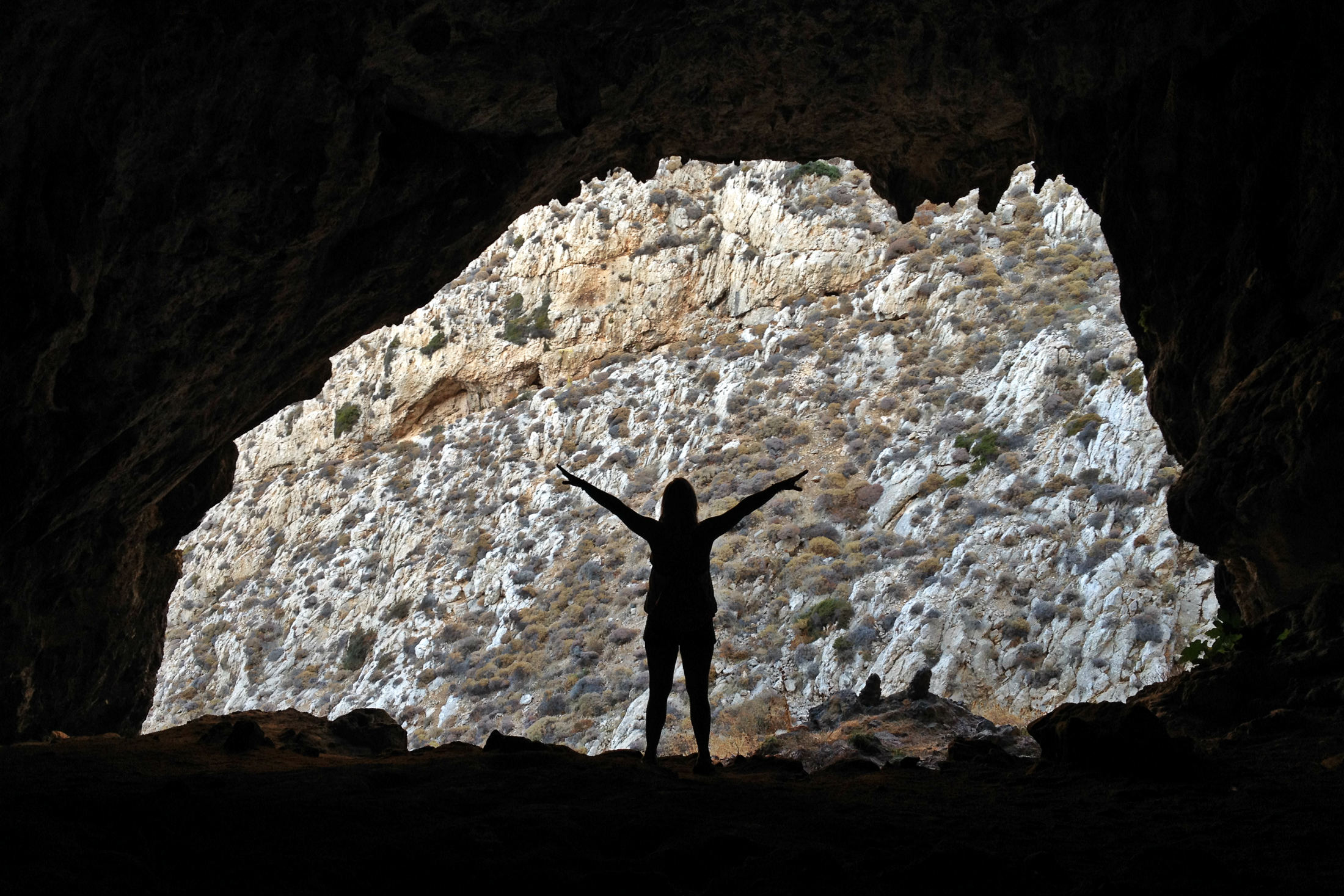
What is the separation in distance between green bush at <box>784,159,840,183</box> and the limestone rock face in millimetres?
219

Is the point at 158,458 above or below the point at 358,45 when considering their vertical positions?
below

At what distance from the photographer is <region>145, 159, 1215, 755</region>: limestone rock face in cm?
2075

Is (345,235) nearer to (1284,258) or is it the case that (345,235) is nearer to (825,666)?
(1284,258)

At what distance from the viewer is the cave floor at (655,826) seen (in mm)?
3396

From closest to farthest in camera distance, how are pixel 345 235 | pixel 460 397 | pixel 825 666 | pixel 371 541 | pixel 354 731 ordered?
pixel 354 731 → pixel 345 235 → pixel 825 666 → pixel 371 541 → pixel 460 397

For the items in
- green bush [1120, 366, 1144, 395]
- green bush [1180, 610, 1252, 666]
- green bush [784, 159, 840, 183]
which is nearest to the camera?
green bush [1180, 610, 1252, 666]

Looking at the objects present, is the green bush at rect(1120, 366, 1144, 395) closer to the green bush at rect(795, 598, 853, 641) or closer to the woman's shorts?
the green bush at rect(795, 598, 853, 641)

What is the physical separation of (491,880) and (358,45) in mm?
5697

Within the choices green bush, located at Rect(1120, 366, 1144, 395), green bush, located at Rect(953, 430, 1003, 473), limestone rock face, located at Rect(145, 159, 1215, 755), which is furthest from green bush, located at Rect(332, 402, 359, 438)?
green bush, located at Rect(1120, 366, 1144, 395)

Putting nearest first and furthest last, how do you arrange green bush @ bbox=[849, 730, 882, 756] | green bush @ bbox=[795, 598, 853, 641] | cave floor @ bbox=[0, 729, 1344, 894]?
1. cave floor @ bbox=[0, 729, 1344, 894]
2. green bush @ bbox=[849, 730, 882, 756]
3. green bush @ bbox=[795, 598, 853, 641]

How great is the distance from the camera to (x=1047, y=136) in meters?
9.67

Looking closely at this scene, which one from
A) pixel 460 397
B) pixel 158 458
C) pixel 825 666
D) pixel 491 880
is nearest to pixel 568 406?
pixel 460 397

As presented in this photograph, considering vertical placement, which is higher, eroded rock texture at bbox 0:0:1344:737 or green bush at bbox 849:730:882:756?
eroded rock texture at bbox 0:0:1344:737

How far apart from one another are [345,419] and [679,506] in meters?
33.9
